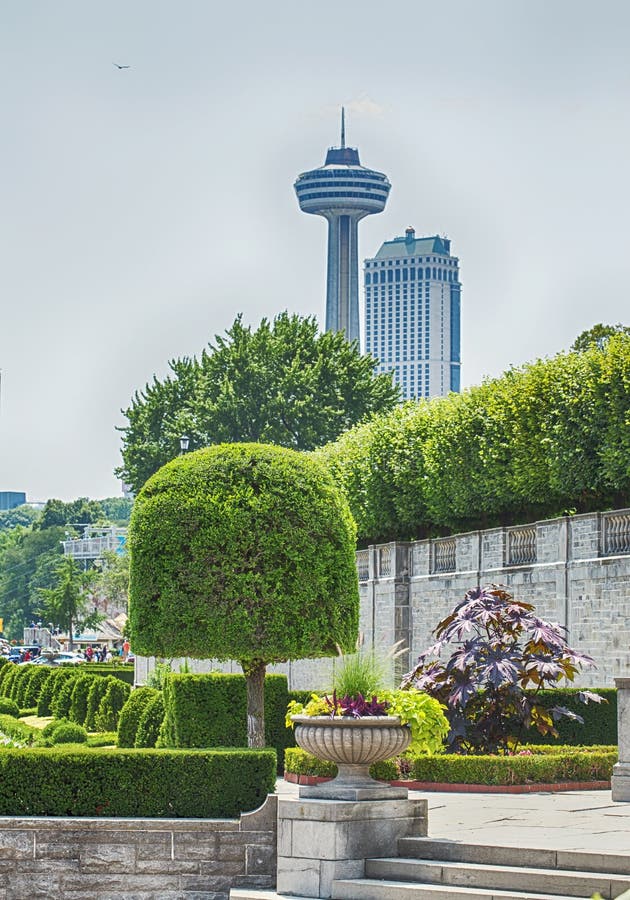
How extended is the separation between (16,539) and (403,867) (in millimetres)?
173960

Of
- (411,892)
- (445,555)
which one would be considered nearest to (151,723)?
(445,555)

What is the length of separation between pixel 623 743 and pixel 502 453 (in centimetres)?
A: 2207

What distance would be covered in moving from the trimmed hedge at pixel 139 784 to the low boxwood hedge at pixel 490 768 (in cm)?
369

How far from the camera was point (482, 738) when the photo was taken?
22766 millimetres

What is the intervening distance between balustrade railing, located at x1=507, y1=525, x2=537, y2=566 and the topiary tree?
40.8 feet

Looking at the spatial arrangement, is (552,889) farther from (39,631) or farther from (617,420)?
(39,631)

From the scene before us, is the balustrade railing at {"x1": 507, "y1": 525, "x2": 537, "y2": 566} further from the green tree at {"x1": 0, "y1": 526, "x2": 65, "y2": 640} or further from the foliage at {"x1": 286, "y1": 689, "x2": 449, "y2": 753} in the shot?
the green tree at {"x1": 0, "y1": 526, "x2": 65, "y2": 640}

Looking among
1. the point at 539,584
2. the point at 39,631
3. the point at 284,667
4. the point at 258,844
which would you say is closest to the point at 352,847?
the point at 258,844

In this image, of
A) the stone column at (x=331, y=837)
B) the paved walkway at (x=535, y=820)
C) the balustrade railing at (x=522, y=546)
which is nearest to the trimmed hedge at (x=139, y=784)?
the stone column at (x=331, y=837)

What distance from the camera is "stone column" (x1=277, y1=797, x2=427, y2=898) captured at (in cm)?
1544

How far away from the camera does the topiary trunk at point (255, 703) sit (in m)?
23.7

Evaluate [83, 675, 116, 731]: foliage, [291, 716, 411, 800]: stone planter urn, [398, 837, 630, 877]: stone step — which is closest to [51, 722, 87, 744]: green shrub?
[83, 675, 116, 731]: foliage

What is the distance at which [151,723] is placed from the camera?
28.3 metres

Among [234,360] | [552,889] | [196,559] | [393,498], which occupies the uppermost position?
[234,360]
